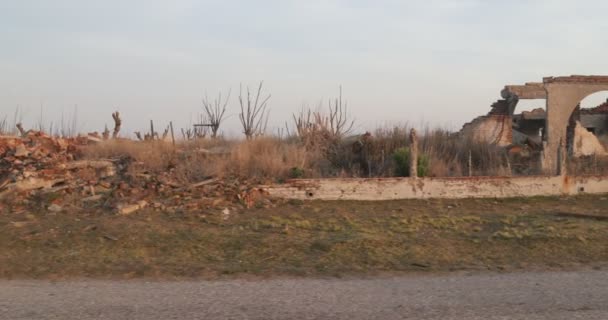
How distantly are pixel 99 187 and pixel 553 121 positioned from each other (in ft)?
55.9

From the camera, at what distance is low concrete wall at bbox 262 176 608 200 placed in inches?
655

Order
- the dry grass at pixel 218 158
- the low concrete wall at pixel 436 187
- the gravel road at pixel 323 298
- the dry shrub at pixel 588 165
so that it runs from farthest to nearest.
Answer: the dry shrub at pixel 588 165 < the dry grass at pixel 218 158 < the low concrete wall at pixel 436 187 < the gravel road at pixel 323 298

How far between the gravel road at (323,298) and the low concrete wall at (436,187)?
8.09 m

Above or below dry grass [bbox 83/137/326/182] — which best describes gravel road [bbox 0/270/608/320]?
below

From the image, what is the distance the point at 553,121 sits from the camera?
2447cm

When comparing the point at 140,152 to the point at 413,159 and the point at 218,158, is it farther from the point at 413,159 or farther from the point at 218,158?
the point at 413,159

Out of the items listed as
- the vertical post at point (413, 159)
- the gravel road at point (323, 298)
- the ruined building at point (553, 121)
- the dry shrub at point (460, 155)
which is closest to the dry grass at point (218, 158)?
the vertical post at point (413, 159)

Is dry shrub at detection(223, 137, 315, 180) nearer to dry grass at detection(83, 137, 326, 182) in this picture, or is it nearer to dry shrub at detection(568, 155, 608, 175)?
dry grass at detection(83, 137, 326, 182)

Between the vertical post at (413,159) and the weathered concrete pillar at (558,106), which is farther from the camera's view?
the weathered concrete pillar at (558,106)

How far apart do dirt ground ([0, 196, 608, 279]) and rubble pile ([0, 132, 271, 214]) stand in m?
0.40

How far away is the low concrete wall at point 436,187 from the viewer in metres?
16.6

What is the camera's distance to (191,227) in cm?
1284

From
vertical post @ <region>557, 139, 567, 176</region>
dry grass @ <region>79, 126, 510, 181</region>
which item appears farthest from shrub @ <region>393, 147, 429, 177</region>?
vertical post @ <region>557, 139, 567, 176</region>

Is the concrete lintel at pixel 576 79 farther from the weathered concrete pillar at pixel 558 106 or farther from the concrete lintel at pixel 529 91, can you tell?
the concrete lintel at pixel 529 91
